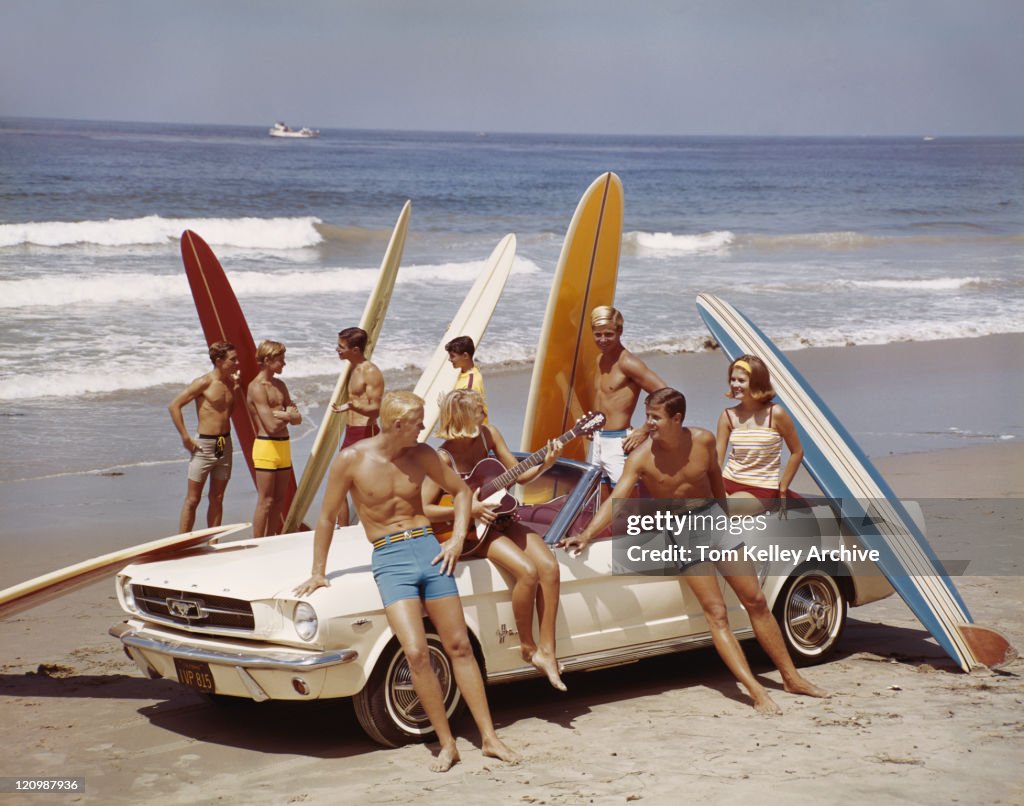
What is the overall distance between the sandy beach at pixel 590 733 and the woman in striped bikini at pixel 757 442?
3.18 ft

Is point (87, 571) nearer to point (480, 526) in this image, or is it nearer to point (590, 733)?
point (480, 526)

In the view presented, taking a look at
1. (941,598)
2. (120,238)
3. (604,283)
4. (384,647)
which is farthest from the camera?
(120,238)

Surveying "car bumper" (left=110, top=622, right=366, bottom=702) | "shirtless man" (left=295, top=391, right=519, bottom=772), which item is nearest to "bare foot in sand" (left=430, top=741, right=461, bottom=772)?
"shirtless man" (left=295, top=391, right=519, bottom=772)

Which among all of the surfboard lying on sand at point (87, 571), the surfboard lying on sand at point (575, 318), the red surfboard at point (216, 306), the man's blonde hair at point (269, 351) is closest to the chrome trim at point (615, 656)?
the surfboard lying on sand at point (87, 571)

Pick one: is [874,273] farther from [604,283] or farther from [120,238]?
[604,283]

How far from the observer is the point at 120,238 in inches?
1398

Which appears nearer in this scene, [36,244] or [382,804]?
[382,804]

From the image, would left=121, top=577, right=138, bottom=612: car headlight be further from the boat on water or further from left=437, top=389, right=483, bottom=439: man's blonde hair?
the boat on water

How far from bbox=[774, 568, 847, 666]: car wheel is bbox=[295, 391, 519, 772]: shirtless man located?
1.98 metres

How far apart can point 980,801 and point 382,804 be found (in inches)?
91.2

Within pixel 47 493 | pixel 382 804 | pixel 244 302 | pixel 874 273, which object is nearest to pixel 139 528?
pixel 47 493

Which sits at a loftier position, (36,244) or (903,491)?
(36,244)

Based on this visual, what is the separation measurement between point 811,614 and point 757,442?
99cm

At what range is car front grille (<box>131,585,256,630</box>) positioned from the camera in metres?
5.78
